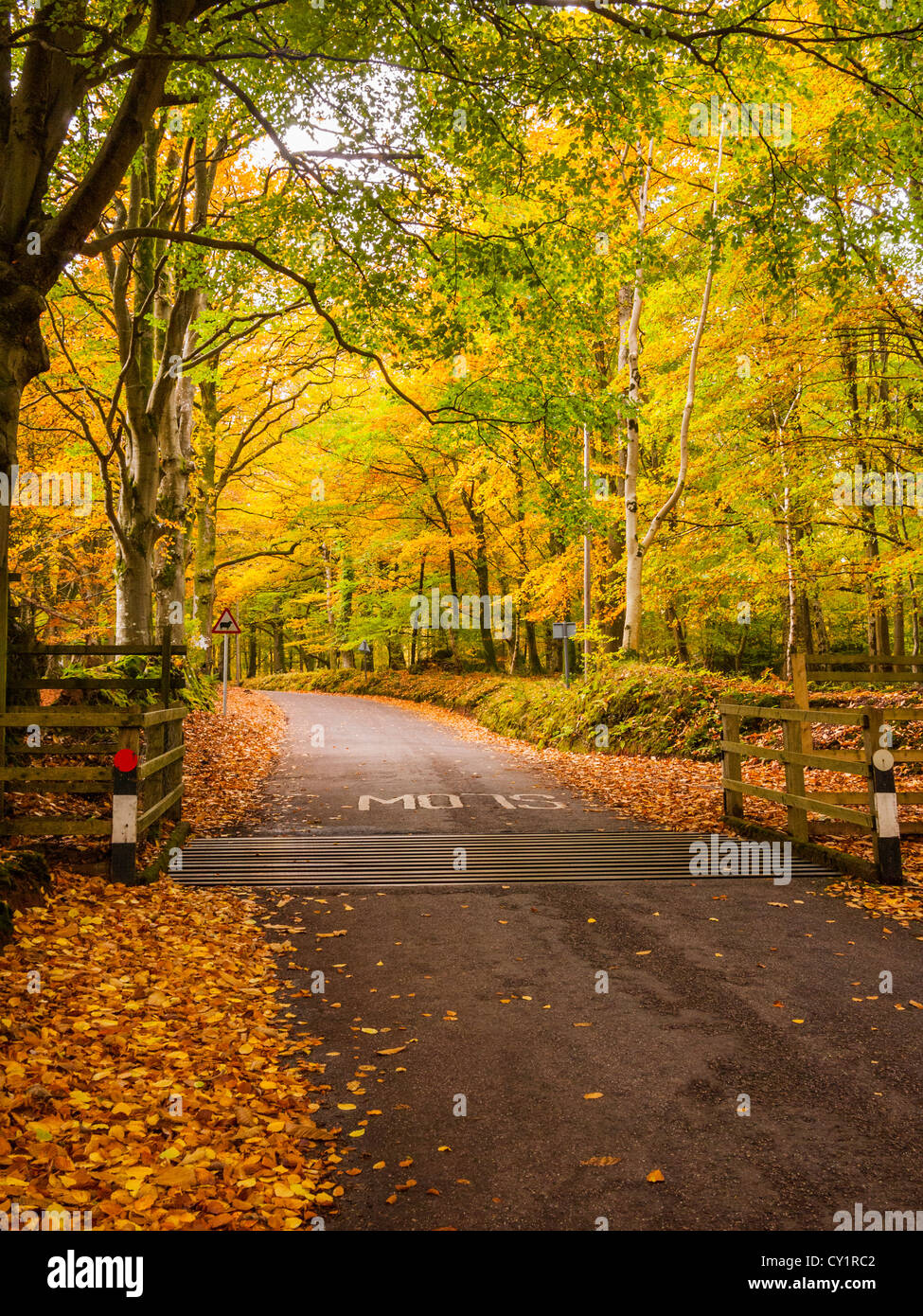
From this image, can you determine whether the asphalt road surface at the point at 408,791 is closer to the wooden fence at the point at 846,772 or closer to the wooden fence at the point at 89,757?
the wooden fence at the point at 846,772

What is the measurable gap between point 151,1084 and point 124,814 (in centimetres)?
354

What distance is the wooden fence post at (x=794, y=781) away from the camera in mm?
8289

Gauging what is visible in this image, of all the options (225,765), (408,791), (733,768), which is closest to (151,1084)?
(733,768)

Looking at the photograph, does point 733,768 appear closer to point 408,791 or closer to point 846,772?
point 846,772

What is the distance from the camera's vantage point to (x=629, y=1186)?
3.09 meters

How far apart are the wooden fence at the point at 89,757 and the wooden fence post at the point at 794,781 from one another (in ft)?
20.4

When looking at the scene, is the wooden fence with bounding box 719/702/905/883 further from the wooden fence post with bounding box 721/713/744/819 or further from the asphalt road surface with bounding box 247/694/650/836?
the asphalt road surface with bounding box 247/694/650/836

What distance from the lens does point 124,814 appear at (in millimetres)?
7039

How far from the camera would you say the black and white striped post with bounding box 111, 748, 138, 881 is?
22.9 feet

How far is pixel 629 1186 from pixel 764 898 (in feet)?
14.9

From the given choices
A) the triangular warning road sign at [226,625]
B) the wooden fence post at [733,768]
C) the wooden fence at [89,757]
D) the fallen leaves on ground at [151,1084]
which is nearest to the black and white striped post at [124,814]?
the wooden fence at [89,757]

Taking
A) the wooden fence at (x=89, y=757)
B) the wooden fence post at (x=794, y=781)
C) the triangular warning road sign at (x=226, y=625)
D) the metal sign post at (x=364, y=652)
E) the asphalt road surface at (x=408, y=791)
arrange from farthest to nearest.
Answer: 1. the metal sign post at (x=364, y=652)
2. the triangular warning road sign at (x=226, y=625)
3. the asphalt road surface at (x=408, y=791)
4. the wooden fence post at (x=794, y=781)
5. the wooden fence at (x=89, y=757)

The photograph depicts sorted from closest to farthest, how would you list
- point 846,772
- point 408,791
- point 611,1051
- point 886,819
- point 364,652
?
1. point 611,1051
2. point 886,819
3. point 846,772
4. point 408,791
5. point 364,652
